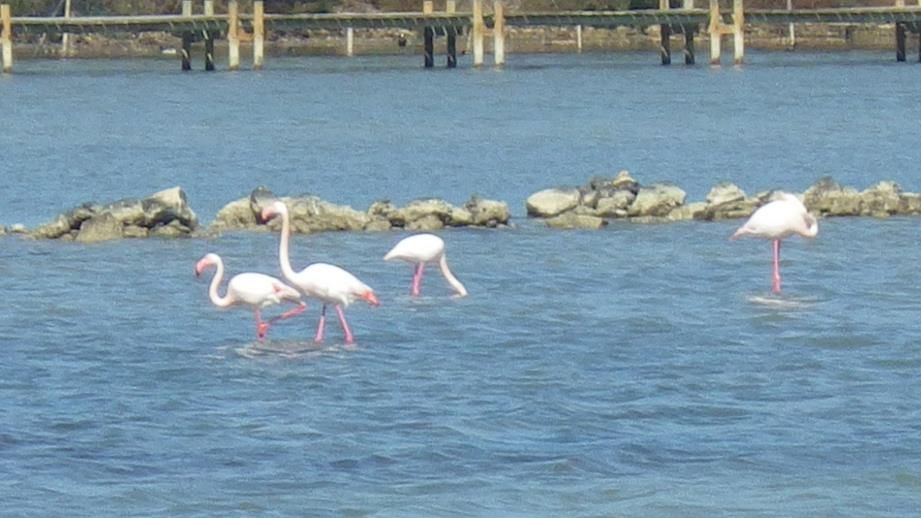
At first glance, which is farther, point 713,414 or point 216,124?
point 216,124

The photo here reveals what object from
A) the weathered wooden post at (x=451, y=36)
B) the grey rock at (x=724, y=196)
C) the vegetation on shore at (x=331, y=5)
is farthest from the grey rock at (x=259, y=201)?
the vegetation on shore at (x=331, y=5)

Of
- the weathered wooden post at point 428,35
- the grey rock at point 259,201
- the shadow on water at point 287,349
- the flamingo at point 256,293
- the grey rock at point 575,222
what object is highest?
the weathered wooden post at point 428,35

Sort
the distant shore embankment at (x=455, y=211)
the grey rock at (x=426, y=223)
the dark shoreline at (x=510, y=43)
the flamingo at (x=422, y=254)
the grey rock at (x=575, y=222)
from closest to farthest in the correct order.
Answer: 1. the flamingo at (x=422, y=254)
2. the distant shore embankment at (x=455, y=211)
3. the grey rock at (x=426, y=223)
4. the grey rock at (x=575, y=222)
5. the dark shoreline at (x=510, y=43)

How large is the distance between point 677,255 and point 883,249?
1992 millimetres

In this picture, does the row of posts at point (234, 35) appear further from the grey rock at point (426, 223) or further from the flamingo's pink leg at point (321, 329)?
the flamingo's pink leg at point (321, 329)

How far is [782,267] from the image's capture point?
19906mm

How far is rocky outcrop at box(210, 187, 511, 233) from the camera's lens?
23.1m

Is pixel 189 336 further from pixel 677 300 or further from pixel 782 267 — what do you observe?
pixel 782 267

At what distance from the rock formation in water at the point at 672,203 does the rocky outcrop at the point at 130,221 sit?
12.6 feet

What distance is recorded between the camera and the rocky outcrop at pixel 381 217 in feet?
75.7

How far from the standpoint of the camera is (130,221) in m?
22.5

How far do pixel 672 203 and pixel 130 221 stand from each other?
5.83m

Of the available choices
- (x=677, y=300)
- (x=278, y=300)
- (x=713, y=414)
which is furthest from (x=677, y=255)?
(x=713, y=414)

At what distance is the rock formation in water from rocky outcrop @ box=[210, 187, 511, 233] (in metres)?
0.72
